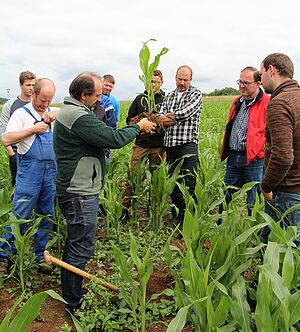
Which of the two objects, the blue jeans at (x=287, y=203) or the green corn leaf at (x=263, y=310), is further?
the blue jeans at (x=287, y=203)

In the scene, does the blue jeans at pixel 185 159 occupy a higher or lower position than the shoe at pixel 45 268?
higher

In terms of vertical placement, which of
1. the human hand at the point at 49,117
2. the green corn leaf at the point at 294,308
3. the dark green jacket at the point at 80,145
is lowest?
the green corn leaf at the point at 294,308

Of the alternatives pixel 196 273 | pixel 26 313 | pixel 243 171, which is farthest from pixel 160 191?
pixel 26 313

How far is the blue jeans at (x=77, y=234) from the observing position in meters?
2.95

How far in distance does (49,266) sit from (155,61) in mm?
2196

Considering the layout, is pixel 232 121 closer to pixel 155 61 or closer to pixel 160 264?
pixel 155 61

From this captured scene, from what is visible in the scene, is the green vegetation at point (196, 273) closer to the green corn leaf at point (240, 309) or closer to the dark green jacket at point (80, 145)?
the green corn leaf at point (240, 309)

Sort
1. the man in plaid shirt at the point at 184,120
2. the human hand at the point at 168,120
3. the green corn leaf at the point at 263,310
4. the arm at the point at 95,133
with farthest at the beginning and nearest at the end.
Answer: the man in plaid shirt at the point at 184,120 < the human hand at the point at 168,120 < the arm at the point at 95,133 < the green corn leaf at the point at 263,310

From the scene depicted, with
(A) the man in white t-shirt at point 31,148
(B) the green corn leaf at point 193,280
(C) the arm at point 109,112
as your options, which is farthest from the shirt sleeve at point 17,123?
(B) the green corn leaf at point 193,280

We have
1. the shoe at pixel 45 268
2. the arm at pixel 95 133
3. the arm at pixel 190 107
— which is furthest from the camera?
the arm at pixel 190 107

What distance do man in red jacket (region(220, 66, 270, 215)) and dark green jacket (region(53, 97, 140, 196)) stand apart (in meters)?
1.53

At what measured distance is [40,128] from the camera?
344cm

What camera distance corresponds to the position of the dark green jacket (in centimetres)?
279

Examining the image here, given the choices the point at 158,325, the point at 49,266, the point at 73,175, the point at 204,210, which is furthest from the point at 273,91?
the point at 49,266
